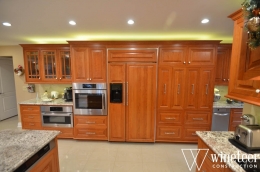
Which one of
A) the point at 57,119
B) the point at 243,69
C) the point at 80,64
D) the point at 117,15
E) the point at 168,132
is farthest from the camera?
the point at 57,119

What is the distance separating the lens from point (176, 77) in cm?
285

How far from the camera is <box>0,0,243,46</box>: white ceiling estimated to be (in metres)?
1.57

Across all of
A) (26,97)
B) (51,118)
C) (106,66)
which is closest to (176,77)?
(106,66)

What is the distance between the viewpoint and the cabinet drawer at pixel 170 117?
295cm

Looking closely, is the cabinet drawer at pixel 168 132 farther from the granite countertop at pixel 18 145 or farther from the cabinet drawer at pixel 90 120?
the granite countertop at pixel 18 145

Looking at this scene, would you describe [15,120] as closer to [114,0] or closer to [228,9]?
[114,0]

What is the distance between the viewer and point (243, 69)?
130 cm

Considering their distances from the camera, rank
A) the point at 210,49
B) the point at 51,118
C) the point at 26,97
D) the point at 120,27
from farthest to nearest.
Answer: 1. the point at 26,97
2. the point at 51,118
3. the point at 210,49
4. the point at 120,27

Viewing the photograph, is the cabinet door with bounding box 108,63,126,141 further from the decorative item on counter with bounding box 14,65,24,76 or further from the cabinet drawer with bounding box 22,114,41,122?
the decorative item on counter with bounding box 14,65,24,76

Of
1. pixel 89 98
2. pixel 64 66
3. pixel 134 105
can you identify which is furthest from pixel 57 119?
pixel 134 105

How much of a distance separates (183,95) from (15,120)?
215 inches

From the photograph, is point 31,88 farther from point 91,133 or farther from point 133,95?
point 133,95

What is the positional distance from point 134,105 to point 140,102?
0.49 ft

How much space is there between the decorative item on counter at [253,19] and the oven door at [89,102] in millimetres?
2479
